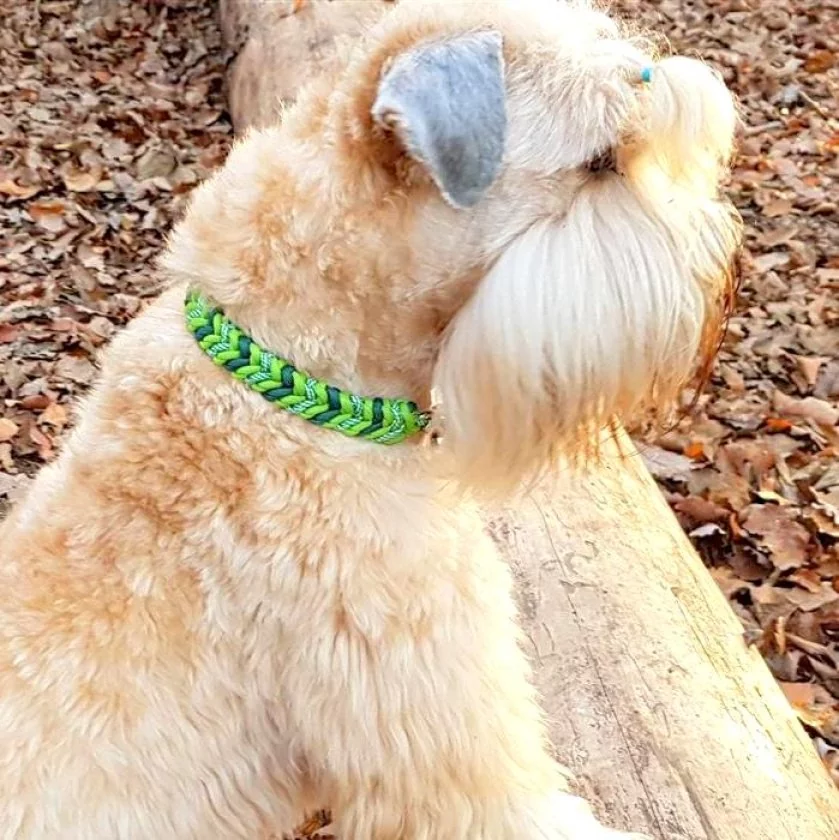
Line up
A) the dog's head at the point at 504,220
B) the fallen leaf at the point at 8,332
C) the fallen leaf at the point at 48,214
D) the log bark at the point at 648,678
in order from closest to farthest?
the dog's head at the point at 504,220
the log bark at the point at 648,678
the fallen leaf at the point at 8,332
the fallen leaf at the point at 48,214

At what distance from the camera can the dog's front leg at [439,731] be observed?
226 centimetres

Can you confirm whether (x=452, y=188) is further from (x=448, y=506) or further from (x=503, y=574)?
(x=503, y=574)

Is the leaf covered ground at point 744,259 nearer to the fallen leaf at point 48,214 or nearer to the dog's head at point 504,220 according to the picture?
the fallen leaf at point 48,214

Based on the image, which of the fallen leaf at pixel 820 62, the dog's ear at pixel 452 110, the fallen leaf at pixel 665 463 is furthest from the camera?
the fallen leaf at pixel 820 62

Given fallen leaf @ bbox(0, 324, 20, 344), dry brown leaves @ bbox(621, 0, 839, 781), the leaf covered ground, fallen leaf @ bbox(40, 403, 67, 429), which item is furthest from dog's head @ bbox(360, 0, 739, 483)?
fallen leaf @ bbox(0, 324, 20, 344)

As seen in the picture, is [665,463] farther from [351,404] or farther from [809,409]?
[351,404]

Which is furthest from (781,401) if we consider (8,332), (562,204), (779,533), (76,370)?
(8,332)

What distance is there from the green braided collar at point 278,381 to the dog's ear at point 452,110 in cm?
45

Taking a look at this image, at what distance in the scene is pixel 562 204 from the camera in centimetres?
220

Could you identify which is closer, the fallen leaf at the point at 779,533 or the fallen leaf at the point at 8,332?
the fallen leaf at the point at 779,533

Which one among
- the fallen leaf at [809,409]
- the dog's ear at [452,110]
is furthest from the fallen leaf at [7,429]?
the fallen leaf at [809,409]

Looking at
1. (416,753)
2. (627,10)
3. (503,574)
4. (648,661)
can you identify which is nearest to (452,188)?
(503,574)

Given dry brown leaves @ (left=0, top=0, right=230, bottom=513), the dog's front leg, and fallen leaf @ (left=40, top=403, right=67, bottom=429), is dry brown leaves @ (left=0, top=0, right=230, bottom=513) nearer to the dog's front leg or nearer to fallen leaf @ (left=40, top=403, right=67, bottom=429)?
fallen leaf @ (left=40, top=403, right=67, bottom=429)

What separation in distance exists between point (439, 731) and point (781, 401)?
118 inches
